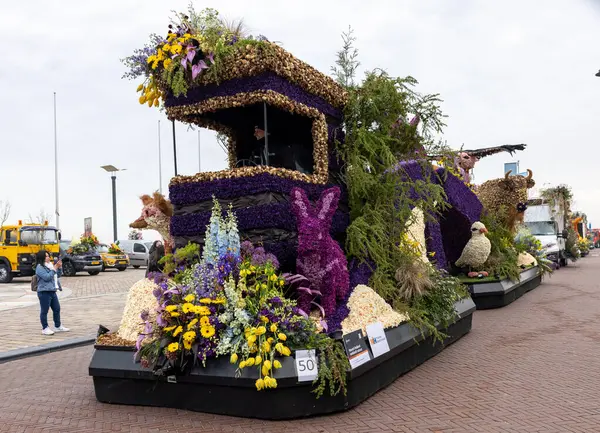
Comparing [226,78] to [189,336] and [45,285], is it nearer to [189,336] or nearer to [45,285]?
[189,336]

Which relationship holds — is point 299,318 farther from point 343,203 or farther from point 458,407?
point 343,203

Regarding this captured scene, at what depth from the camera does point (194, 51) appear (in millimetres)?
6582

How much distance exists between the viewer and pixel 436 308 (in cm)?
745

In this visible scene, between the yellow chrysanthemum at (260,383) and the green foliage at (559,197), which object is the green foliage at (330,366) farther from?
the green foliage at (559,197)

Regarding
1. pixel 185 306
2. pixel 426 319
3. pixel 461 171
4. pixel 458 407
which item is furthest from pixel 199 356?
pixel 461 171

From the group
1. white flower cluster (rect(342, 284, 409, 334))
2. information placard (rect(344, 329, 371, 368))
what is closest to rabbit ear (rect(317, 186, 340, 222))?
white flower cluster (rect(342, 284, 409, 334))

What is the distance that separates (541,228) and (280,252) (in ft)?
66.6

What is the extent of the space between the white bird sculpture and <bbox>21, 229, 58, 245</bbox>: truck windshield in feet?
62.4

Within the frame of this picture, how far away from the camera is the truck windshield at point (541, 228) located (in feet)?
77.5

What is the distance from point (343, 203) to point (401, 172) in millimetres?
1012

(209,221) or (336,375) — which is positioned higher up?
(209,221)

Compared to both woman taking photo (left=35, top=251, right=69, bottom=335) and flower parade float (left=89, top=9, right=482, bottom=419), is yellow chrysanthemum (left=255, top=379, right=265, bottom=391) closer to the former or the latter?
flower parade float (left=89, top=9, right=482, bottom=419)

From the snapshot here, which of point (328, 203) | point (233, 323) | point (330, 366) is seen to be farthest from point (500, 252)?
point (233, 323)

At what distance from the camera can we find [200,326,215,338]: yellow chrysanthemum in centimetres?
502
